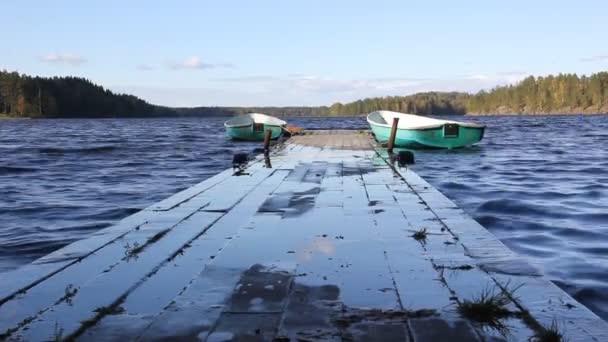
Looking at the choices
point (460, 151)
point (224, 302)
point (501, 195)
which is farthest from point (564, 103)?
point (224, 302)

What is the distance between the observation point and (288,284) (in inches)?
165

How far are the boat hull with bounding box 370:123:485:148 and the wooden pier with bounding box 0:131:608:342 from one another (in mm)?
18990

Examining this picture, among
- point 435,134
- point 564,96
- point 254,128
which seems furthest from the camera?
point 564,96

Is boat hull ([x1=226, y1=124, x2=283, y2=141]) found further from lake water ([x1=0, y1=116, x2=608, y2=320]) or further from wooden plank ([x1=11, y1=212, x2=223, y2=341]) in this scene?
wooden plank ([x1=11, y1=212, x2=223, y2=341])

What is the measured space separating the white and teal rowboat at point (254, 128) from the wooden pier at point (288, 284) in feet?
87.0

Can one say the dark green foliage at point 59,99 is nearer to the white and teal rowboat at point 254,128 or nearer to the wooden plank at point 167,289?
the white and teal rowboat at point 254,128

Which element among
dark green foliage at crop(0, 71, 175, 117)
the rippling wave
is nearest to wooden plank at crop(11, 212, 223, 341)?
the rippling wave

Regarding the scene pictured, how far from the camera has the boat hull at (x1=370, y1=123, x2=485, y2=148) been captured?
85.1 ft

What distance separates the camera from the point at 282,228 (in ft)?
21.2

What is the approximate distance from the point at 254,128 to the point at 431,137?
40.9 feet

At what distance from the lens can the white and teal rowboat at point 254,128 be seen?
3388 centimetres

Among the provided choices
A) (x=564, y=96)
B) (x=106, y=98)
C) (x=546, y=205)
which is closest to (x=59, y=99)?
(x=106, y=98)

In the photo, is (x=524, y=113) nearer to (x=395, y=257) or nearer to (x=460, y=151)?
(x=460, y=151)

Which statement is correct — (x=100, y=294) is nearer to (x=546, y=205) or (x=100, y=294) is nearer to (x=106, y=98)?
(x=546, y=205)
